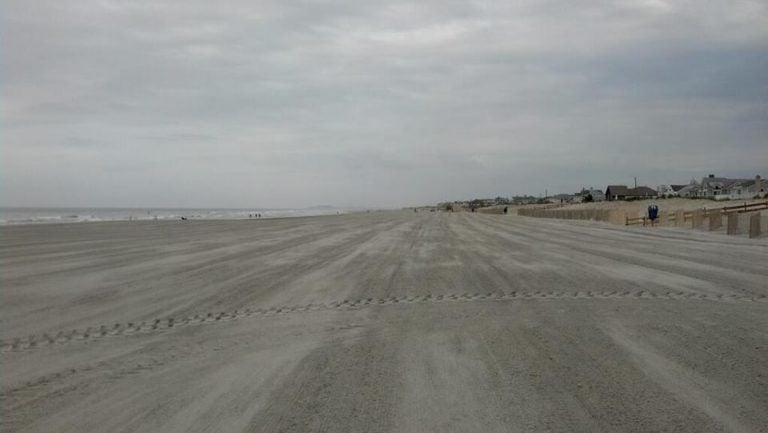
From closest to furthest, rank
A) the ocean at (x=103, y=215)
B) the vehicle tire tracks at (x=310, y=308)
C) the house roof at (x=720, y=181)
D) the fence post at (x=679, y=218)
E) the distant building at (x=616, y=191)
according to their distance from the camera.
A: the vehicle tire tracks at (x=310, y=308), the fence post at (x=679, y=218), the ocean at (x=103, y=215), the house roof at (x=720, y=181), the distant building at (x=616, y=191)

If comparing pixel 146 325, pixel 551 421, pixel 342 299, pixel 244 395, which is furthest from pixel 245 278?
pixel 551 421

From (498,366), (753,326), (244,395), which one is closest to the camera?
(244,395)

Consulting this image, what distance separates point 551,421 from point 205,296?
6.48 metres

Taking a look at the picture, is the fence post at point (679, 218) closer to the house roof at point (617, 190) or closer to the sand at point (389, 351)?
the sand at point (389, 351)

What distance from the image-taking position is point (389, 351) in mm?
5434

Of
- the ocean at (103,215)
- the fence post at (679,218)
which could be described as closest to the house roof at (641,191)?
the ocean at (103,215)

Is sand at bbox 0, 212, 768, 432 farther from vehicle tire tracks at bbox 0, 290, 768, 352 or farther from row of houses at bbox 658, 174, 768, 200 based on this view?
row of houses at bbox 658, 174, 768, 200

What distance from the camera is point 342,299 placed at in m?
8.45

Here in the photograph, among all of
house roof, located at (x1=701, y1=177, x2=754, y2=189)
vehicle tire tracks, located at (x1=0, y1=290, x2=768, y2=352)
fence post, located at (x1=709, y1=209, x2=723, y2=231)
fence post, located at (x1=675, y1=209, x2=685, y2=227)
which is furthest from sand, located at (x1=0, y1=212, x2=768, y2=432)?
house roof, located at (x1=701, y1=177, x2=754, y2=189)

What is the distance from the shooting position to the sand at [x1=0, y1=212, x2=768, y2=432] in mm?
3795

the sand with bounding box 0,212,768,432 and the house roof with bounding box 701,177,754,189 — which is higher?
the house roof with bounding box 701,177,754,189

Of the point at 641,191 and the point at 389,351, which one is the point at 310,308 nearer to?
the point at 389,351

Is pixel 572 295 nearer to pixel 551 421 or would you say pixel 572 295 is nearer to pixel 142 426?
pixel 551 421

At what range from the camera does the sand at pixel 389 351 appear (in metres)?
3.79
